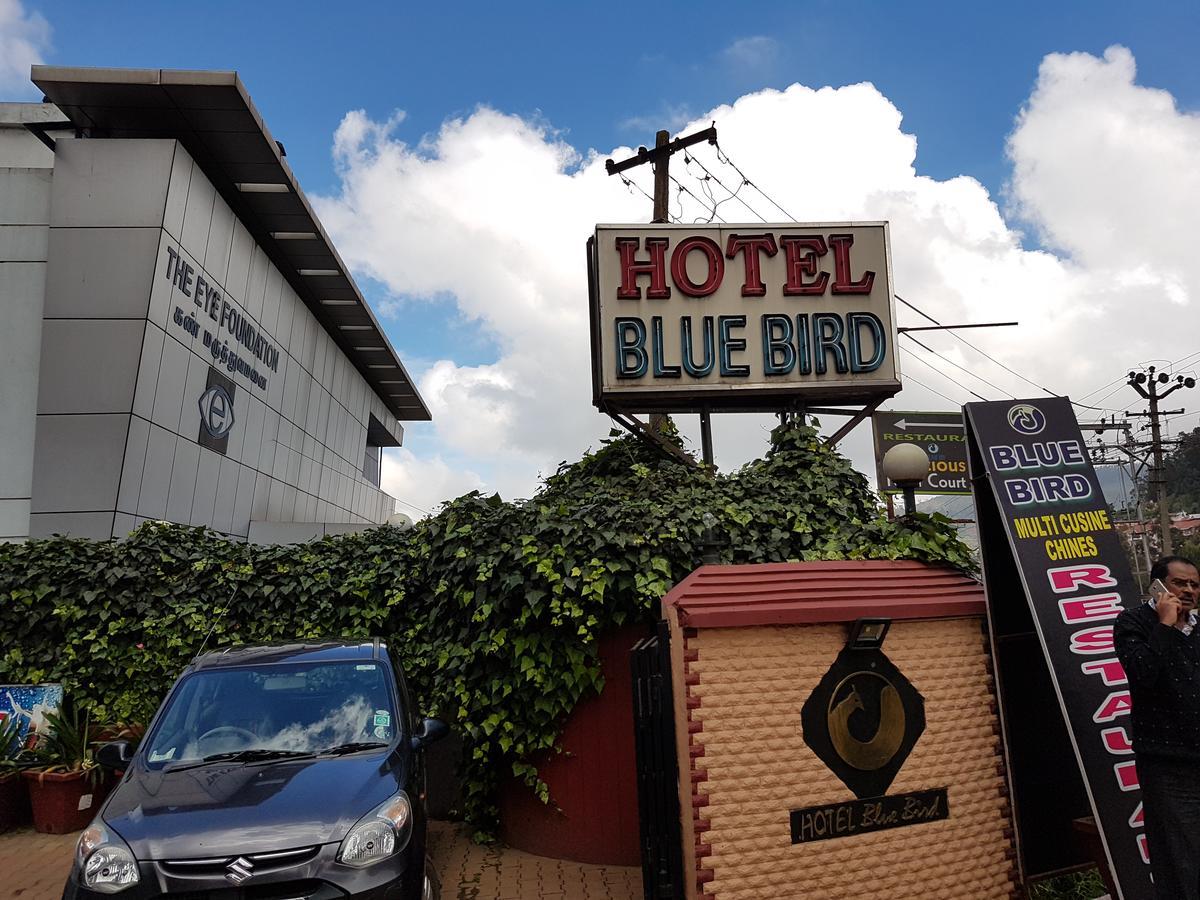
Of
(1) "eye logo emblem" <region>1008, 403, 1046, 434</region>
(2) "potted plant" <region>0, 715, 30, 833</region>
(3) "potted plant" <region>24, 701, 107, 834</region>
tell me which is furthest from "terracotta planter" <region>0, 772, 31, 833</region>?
(1) "eye logo emblem" <region>1008, 403, 1046, 434</region>

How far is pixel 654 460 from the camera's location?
9.85 meters

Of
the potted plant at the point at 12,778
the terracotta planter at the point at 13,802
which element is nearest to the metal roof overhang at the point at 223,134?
the potted plant at the point at 12,778

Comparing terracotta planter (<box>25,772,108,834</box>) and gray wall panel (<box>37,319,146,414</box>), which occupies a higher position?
gray wall panel (<box>37,319,146,414</box>)

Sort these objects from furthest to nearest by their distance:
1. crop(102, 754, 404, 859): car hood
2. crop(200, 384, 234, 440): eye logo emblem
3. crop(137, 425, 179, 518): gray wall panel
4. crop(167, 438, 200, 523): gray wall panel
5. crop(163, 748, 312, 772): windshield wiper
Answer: crop(200, 384, 234, 440): eye logo emblem < crop(167, 438, 200, 523): gray wall panel < crop(137, 425, 179, 518): gray wall panel < crop(163, 748, 312, 772): windshield wiper < crop(102, 754, 404, 859): car hood

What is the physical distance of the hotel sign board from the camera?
31.1 feet

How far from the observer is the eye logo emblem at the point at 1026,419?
5.28m

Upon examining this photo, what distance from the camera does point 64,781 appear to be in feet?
22.6

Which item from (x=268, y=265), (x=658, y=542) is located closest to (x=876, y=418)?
(x=268, y=265)

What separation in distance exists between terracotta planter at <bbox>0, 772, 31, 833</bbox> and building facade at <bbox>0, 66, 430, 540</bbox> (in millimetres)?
5586

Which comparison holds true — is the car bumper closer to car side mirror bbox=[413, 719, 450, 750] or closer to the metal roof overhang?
car side mirror bbox=[413, 719, 450, 750]

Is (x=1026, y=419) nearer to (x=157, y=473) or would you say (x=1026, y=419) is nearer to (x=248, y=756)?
(x=248, y=756)

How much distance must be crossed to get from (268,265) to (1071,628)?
18.5 metres

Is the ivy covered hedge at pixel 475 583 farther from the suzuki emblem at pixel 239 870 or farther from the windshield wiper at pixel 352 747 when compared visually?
the suzuki emblem at pixel 239 870

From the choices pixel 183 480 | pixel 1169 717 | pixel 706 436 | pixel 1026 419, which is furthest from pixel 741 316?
pixel 183 480
